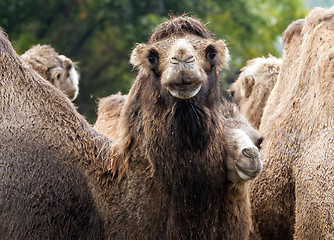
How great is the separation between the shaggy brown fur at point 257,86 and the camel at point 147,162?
8.01ft

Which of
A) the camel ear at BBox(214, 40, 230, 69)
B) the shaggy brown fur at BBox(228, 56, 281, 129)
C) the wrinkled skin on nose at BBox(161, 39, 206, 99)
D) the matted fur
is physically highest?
the shaggy brown fur at BBox(228, 56, 281, 129)

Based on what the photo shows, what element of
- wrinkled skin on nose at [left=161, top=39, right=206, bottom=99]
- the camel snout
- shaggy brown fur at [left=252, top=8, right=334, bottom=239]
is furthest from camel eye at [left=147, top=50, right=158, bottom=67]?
shaggy brown fur at [left=252, top=8, right=334, bottom=239]

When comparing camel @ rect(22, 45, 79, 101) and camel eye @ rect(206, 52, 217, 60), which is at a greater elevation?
camel @ rect(22, 45, 79, 101)

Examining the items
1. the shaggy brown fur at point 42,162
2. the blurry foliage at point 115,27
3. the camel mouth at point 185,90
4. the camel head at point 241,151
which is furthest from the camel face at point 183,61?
the blurry foliage at point 115,27

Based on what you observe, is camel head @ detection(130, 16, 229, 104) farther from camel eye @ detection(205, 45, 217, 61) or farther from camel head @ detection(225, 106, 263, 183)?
camel head @ detection(225, 106, 263, 183)

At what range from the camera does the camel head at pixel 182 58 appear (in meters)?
4.32

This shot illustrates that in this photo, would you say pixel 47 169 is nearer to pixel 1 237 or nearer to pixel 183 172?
pixel 1 237

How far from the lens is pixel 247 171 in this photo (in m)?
4.50

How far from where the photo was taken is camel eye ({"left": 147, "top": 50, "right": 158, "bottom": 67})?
4.75 m

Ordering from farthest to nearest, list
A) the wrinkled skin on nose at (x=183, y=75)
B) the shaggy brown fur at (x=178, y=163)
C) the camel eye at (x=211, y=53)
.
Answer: the camel eye at (x=211, y=53), the shaggy brown fur at (x=178, y=163), the wrinkled skin on nose at (x=183, y=75)

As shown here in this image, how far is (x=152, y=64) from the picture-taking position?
4770 millimetres

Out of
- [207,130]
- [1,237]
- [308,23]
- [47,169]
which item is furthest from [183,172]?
[308,23]

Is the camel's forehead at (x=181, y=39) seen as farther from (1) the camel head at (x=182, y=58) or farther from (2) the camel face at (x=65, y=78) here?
(2) the camel face at (x=65, y=78)

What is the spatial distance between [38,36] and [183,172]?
16.0m
